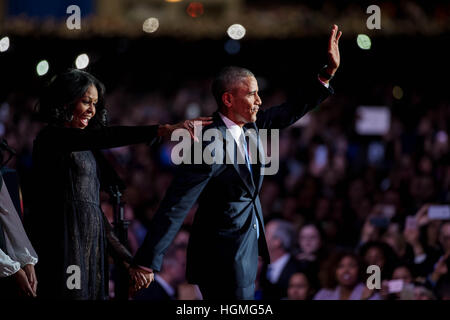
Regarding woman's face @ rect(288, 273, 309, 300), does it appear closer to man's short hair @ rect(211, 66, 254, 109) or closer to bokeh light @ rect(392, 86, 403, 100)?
man's short hair @ rect(211, 66, 254, 109)

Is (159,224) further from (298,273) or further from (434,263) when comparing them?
(434,263)

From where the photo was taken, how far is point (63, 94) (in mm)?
3934

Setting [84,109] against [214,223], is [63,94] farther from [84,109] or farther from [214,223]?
[214,223]

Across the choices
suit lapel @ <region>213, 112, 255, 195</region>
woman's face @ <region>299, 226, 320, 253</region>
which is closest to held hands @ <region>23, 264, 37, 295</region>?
suit lapel @ <region>213, 112, 255, 195</region>

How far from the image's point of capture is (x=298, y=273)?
6.18m

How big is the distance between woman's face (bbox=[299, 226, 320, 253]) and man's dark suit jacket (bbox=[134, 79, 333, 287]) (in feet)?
10.1

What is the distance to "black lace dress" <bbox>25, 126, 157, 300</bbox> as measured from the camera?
150 inches

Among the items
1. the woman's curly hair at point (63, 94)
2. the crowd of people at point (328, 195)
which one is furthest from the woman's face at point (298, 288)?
the woman's curly hair at point (63, 94)

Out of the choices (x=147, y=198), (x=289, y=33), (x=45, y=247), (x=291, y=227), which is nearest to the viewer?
(x=45, y=247)

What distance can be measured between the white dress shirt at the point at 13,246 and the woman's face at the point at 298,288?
2764 millimetres

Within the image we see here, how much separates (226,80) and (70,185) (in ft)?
3.10

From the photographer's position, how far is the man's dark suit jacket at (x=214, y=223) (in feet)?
12.2
